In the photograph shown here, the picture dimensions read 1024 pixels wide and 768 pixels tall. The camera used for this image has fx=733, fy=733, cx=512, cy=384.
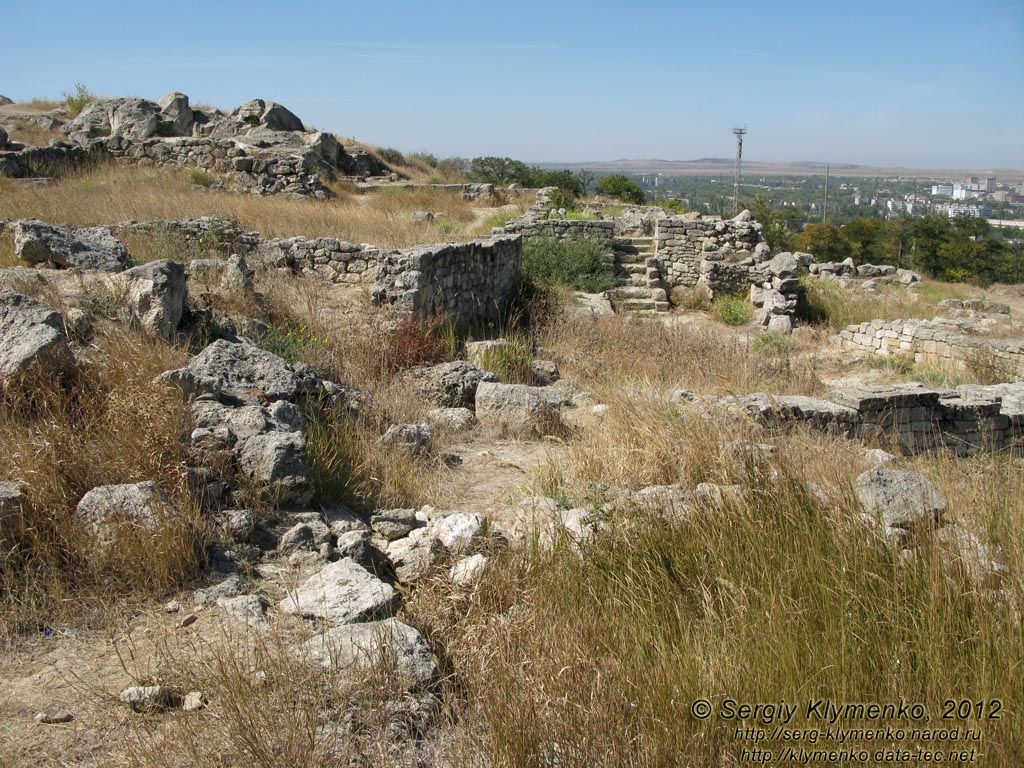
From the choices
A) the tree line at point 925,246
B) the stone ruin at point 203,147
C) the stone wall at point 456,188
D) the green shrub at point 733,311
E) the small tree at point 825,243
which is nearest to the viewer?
the green shrub at point 733,311

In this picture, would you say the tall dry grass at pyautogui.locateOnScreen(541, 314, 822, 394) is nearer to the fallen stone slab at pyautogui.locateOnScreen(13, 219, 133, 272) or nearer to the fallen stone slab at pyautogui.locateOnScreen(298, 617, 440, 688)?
the fallen stone slab at pyautogui.locateOnScreen(298, 617, 440, 688)

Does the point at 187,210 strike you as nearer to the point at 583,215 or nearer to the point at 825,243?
the point at 583,215

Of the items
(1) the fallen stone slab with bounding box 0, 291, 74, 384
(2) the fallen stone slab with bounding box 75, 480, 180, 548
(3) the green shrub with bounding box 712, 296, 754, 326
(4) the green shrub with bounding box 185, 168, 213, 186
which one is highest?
(4) the green shrub with bounding box 185, 168, 213, 186

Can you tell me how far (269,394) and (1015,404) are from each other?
7941 millimetres

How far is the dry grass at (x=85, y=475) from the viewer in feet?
10.3

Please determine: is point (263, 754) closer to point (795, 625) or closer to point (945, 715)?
point (795, 625)

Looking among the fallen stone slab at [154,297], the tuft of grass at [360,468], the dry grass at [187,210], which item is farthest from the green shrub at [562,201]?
the tuft of grass at [360,468]

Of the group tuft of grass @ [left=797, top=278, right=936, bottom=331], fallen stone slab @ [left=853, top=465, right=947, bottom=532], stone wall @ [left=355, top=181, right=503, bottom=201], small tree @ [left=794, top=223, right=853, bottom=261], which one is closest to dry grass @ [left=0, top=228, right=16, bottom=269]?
fallen stone slab @ [left=853, top=465, right=947, bottom=532]

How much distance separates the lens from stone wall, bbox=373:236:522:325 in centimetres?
873

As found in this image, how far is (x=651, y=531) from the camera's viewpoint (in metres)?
3.54

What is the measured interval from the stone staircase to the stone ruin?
7.30 metres

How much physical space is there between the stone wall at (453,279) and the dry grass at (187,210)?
1412mm

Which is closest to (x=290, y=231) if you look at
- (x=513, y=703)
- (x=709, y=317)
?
(x=709, y=317)

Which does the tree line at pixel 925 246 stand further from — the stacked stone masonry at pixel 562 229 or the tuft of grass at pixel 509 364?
the tuft of grass at pixel 509 364
